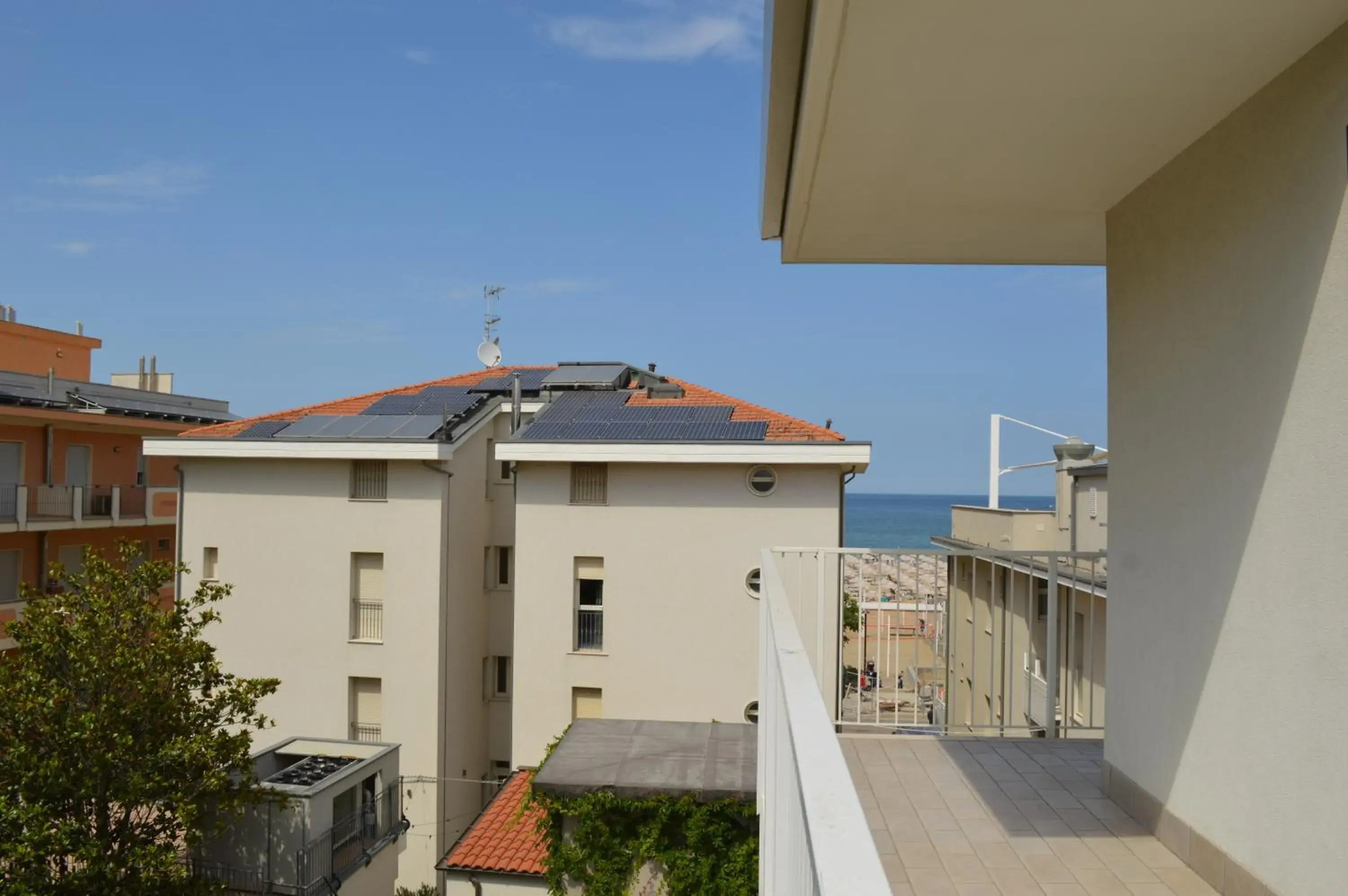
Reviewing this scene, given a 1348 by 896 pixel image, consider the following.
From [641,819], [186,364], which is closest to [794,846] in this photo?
[641,819]

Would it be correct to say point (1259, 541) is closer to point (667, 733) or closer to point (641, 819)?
point (641, 819)

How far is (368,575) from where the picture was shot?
16.8 metres

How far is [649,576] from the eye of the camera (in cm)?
1594

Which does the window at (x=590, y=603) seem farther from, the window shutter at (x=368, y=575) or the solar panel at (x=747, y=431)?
the window shutter at (x=368, y=575)

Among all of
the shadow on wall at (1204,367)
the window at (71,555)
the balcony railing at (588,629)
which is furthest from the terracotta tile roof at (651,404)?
the shadow on wall at (1204,367)

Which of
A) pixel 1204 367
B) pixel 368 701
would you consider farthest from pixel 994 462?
pixel 1204 367

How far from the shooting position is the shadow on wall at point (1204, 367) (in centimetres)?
257

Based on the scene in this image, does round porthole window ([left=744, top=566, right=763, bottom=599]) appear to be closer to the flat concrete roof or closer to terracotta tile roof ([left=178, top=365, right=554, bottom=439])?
the flat concrete roof

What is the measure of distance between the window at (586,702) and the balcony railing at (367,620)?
3.67 metres

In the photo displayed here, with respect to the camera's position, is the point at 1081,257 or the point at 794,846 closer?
the point at 794,846

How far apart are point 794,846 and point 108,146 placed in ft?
103

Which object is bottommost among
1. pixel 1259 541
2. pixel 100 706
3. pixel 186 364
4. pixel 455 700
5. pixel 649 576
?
pixel 455 700

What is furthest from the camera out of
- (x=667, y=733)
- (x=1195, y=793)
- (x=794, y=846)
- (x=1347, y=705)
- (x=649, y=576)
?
(x=649, y=576)

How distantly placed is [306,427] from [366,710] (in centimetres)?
540
